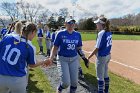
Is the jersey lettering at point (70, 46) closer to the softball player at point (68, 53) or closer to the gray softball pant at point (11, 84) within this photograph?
the softball player at point (68, 53)

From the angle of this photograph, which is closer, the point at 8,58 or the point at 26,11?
the point at 8,58

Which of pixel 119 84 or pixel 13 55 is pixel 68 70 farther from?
pixel 119 84

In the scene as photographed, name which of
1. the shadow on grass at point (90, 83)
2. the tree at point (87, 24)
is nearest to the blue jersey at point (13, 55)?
the shadow on grass at point (90, 83)

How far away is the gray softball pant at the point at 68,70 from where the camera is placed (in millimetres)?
6824

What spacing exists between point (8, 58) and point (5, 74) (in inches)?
9.5

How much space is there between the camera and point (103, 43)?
720 cm

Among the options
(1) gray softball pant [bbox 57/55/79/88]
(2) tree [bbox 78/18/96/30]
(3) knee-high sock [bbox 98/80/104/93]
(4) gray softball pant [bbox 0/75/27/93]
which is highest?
(4) gray softball pant [bbox 0/75/27/93]

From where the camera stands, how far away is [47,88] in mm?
8977

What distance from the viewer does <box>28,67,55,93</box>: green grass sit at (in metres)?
8.77

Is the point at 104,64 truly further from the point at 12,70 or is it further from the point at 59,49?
the point at 12,70

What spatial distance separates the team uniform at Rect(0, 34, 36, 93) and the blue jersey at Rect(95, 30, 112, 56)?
2798mm

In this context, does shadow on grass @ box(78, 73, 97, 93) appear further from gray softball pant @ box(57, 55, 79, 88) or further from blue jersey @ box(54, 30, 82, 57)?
blue jersey @ box(54, 30, 82, 57)

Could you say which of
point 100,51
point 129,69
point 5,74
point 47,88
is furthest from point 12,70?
point 129,69

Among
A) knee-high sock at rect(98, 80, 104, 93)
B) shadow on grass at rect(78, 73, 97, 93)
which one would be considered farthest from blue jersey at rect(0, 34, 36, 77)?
shadow on grass at rect(78, 73, 97, 93)
